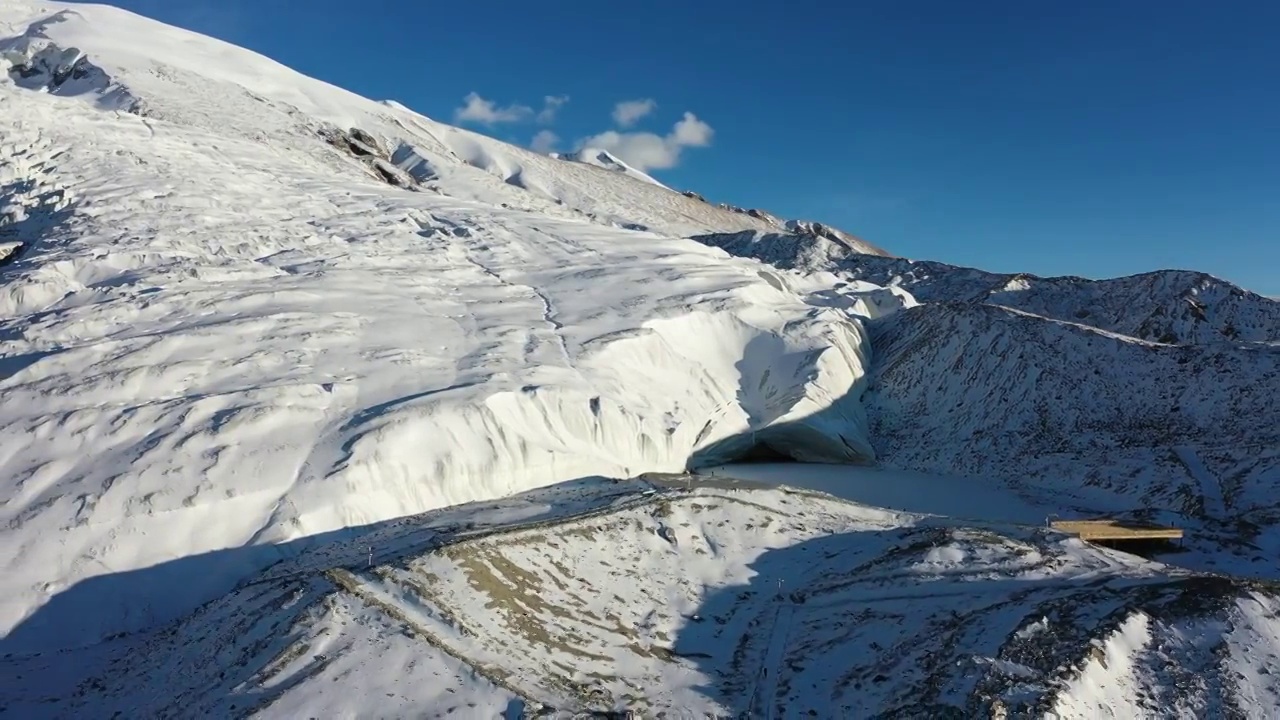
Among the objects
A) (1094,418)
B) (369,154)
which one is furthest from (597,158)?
(1094,418)

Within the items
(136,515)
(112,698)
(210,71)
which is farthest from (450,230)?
(210,71)

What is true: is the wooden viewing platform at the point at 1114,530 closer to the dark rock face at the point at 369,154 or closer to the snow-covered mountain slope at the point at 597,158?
the dark rock face at the point at 369,154

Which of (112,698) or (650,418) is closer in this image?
(112,698)

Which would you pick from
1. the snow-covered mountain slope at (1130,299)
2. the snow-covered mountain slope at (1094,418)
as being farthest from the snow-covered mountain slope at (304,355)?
the snow-covered mountain slope at (1130,299)

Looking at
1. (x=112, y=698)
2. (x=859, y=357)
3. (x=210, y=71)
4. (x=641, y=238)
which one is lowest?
(x=112, y=698)

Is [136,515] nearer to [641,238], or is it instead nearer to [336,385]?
[336,385]

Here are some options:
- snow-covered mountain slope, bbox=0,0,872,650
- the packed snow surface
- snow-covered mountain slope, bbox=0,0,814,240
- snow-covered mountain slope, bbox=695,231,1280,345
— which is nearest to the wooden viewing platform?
the packed snow surface

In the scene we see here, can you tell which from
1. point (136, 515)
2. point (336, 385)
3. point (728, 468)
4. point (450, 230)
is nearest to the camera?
point (136, 515)
